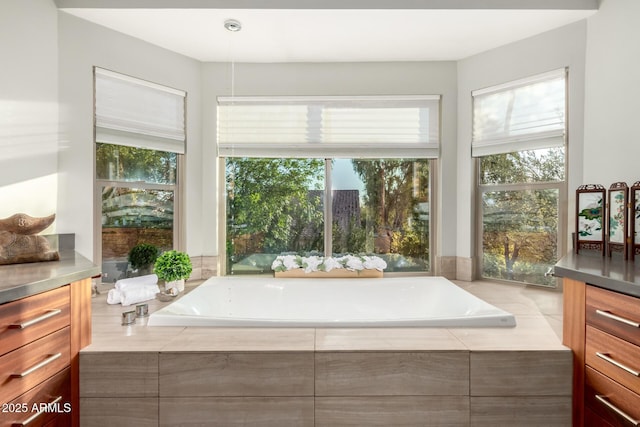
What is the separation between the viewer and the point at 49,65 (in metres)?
1.98

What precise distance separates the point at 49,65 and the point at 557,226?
3547mm

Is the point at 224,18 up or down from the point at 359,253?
up

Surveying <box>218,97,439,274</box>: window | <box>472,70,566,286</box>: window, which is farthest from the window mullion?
<box>472,70,566,286</box>: window

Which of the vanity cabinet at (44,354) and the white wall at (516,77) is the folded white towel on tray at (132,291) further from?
the white wall at (516,77)

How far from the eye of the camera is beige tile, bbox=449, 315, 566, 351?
1370 mm

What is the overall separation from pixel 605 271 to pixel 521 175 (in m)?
1.32

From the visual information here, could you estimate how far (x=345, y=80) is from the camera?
2646 millimetres

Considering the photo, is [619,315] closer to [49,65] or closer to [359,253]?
[359,253]

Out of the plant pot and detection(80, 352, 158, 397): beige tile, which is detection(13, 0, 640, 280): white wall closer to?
the plant pot

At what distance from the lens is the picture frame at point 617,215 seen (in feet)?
5.41

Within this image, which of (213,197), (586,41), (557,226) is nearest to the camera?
(586,41)

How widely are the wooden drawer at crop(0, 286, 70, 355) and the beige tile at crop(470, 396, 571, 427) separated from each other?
1.73m

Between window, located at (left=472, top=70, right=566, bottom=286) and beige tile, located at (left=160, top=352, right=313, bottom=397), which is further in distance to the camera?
window, located at (left=472, top=70, right=566, bottom=286)

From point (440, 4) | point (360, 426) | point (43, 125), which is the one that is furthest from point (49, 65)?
point (360, 426)
